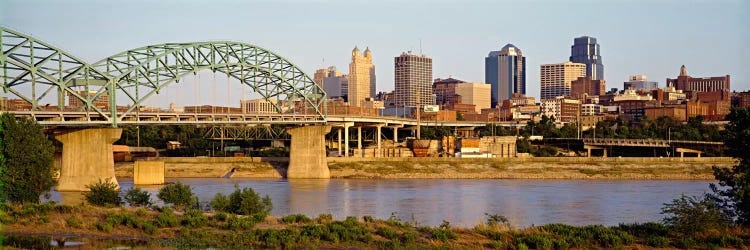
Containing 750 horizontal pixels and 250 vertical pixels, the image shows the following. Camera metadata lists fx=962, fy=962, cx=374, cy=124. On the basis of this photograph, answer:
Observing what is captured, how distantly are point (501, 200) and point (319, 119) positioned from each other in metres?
45.0

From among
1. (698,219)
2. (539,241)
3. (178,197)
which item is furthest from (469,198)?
(539,241)

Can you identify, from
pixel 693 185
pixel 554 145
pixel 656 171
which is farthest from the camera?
pixel 554 145

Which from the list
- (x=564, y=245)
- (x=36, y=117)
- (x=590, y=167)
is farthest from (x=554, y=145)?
(x=564, y=245)

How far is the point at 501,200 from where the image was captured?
229ft

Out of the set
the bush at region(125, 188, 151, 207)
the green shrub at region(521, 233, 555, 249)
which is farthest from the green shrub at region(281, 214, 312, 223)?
the bush at region(125, 188, 151, 207)

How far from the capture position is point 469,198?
237 ft

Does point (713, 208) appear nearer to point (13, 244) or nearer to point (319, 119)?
point (13, 244)

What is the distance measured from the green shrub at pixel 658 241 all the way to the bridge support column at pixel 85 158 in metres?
51.1

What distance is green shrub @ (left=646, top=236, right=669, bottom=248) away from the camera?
3525 cm

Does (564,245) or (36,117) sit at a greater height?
(36,117)

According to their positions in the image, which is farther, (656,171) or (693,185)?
(656,171)

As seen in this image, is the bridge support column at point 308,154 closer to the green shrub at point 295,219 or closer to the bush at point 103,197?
the bush at point 103,197

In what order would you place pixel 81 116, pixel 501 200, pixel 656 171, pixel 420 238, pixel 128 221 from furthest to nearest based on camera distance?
pixel 656 171 < pixel 81 116 < pixel 501 200 < pixel 128 221 < pixel 420 238

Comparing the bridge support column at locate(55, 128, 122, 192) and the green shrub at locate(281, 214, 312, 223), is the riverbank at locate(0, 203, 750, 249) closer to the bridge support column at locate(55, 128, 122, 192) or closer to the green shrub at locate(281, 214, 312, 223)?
the green shrub at locate(281, 214, 312, 223)
